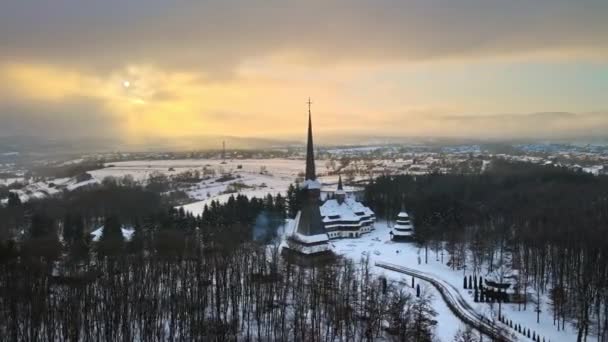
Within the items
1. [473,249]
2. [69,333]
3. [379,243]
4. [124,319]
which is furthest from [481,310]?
[69,333]

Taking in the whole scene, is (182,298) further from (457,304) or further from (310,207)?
(457,304)

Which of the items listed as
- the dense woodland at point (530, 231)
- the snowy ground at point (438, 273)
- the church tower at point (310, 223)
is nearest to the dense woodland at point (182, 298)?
the snowy ground at point (438, 273)

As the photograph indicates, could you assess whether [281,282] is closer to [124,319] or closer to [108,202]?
[124,319]

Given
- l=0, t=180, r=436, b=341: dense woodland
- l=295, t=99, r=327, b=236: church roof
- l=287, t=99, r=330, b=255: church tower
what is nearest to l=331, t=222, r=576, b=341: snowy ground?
l=0, t=180, r=436, b=341: dense woodland

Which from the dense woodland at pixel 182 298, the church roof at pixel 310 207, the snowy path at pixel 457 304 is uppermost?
the church roof at pixel 310 207

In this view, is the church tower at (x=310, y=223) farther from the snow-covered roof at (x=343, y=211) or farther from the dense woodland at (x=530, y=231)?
the snow-covered roof at (x=343, y=211)

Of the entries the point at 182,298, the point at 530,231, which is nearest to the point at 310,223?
the point at 182,298
